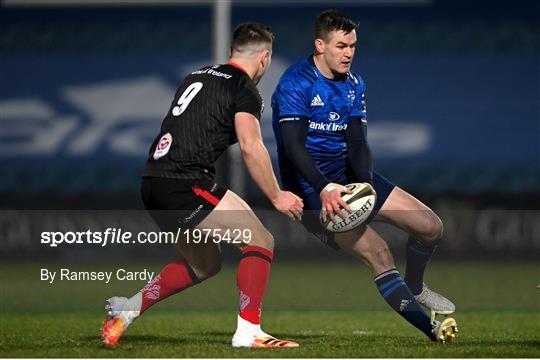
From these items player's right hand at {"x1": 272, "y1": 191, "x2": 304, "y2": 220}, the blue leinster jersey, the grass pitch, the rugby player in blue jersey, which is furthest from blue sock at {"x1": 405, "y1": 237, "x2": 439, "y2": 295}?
player's right hand at {"x1": 272, "y1": 191, "x2": 304, "y2": 220}

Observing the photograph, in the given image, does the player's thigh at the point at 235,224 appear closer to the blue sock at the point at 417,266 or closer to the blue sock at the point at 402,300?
the blue sock at the point at 402,300

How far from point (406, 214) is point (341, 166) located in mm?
553

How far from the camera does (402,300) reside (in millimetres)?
6488

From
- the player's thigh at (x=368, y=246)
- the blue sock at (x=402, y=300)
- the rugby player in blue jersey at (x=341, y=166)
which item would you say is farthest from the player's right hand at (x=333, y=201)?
the blue sock at (x=402, y=300)

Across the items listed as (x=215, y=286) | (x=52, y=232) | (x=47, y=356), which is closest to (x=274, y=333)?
(x=47, y=356)

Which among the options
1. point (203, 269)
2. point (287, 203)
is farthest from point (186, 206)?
point (287, 203)

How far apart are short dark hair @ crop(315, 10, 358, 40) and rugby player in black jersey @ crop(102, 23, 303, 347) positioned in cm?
53

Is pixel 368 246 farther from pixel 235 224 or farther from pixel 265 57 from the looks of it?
pixel 265 57

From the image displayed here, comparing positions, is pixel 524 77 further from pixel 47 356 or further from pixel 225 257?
pixel 47 356

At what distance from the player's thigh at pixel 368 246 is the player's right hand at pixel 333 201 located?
24 cm

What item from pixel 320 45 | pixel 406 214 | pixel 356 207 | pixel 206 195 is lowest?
pixel 406 214

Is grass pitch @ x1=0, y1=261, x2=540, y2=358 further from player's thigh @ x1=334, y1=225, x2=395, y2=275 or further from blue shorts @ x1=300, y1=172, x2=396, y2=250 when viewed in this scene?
blue shorts @ x1=300, y1=172, x2=396, y2=250

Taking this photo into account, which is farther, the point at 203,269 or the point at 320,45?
the point at 320,45

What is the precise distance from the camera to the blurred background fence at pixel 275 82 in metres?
18.7
